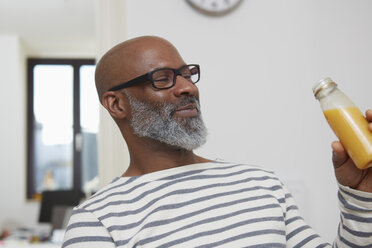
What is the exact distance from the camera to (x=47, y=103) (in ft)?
18.0

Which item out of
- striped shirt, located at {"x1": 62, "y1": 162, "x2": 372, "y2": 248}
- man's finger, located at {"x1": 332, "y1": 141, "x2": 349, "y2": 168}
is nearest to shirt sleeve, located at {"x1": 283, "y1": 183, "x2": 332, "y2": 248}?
striped shirt, located at {"x1": 62, "y1": 162, "x2": 372, "y2": 248}

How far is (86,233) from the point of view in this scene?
0.89 m

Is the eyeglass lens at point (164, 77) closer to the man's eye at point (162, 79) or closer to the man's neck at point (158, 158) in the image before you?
the man's eye at point (162, 79)

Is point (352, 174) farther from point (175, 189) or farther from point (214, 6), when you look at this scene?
point (214, 6)

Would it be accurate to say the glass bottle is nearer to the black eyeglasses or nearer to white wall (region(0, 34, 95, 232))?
the black eyeglasses

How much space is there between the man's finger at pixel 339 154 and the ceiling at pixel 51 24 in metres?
3.47

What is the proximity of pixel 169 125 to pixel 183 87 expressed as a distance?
3.9 inches

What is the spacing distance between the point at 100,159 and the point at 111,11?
0.59 meters

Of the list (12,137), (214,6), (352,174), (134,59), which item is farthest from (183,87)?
(12,137)

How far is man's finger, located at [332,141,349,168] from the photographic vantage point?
752 millimetres

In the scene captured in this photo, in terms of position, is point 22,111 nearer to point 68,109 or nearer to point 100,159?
point 68,109

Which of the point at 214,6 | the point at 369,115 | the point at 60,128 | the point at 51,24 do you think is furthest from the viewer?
the point at 60,128

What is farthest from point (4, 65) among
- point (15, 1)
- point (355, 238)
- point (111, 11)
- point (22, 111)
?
point (355, 238)

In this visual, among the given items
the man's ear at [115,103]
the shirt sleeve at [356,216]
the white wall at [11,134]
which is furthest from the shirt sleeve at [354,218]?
the white wall at [11,134]
